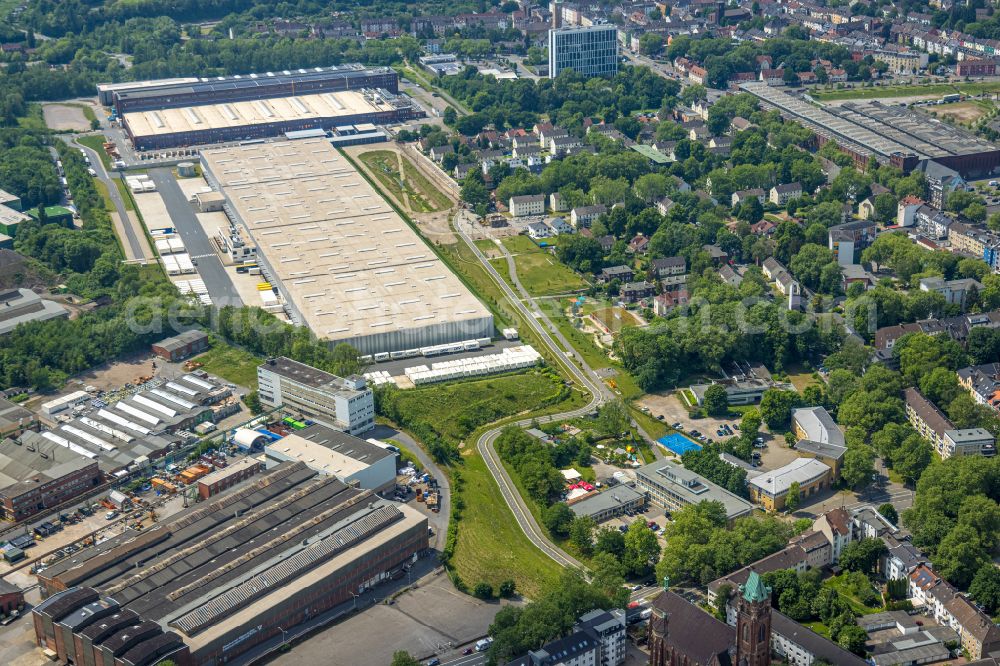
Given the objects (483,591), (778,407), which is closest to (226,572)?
(483,591)

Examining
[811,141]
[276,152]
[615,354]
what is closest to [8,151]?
[276,152]

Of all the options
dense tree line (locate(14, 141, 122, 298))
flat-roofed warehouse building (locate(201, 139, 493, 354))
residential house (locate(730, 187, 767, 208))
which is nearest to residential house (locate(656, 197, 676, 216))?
residential house (locate(730, 187, 767, 208))

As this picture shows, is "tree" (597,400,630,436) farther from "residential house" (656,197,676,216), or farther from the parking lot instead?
"residential house" (656,197,676,216)

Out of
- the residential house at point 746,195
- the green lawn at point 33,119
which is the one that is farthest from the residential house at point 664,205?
the green lawn at point 33,119

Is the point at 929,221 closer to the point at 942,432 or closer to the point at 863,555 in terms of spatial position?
the point at 942,432

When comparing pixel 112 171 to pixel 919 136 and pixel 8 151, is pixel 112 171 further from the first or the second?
pixel 919 136

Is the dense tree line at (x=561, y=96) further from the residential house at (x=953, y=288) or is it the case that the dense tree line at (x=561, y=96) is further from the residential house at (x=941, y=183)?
the residential house at (x=953, y=288)
